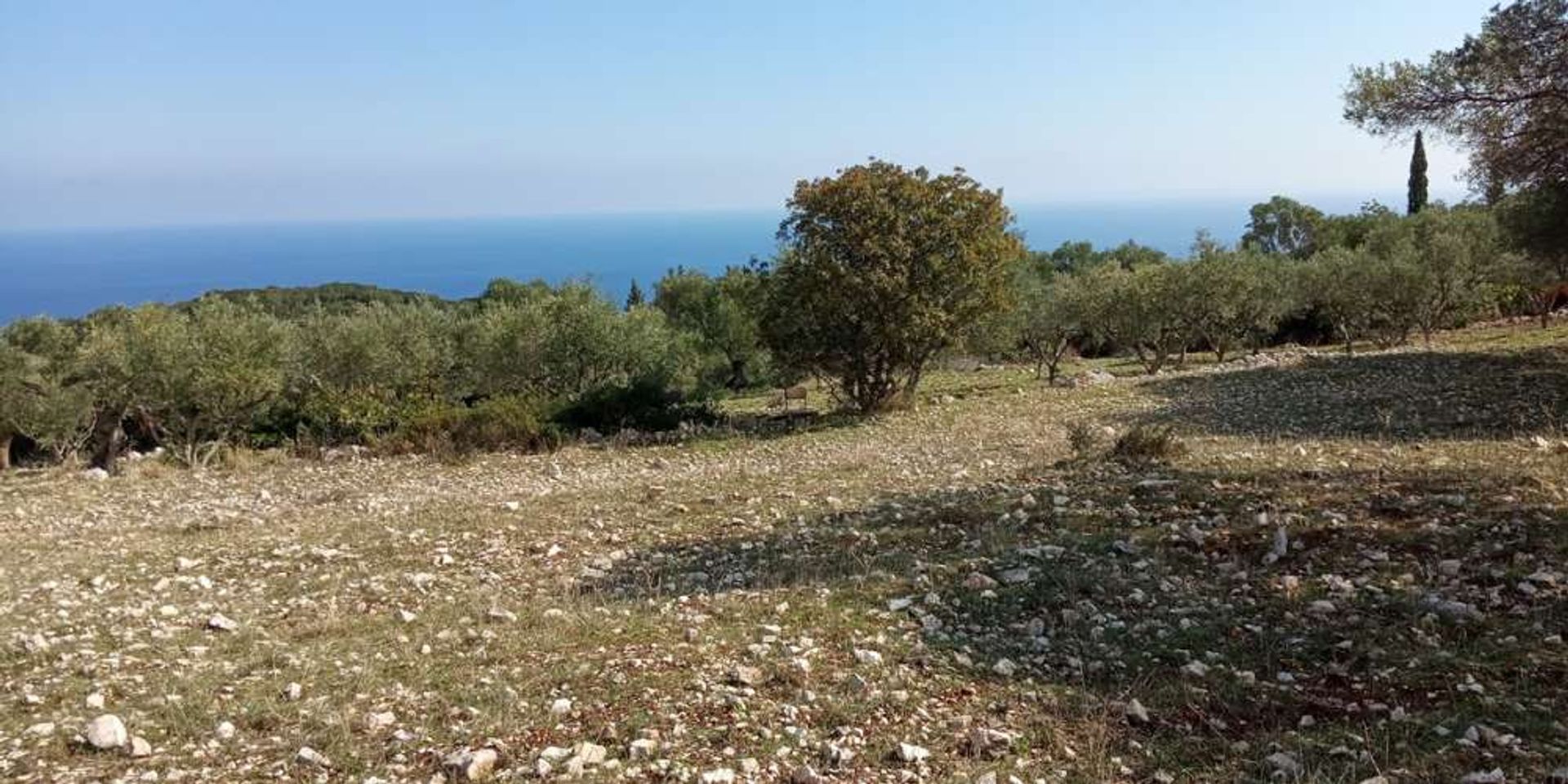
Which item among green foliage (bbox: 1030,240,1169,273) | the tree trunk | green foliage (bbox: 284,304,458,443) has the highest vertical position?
green foliage (bbox: 1030,240,1169,273)

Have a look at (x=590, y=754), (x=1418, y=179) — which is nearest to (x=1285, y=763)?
(x=590, y=754)

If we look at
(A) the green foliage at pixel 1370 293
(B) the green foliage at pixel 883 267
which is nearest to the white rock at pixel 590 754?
(B) the green foliage at pixel 883 267

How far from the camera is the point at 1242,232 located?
115 metres

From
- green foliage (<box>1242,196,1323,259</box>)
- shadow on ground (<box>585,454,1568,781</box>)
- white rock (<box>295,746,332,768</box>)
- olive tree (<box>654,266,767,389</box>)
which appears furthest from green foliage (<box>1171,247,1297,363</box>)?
green foliage (<box>1242,196,1323,259</box>)

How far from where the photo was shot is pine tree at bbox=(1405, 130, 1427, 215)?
90125 mm

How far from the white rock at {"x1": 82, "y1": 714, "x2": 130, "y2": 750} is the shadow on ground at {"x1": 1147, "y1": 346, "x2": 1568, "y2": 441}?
61.7 ft

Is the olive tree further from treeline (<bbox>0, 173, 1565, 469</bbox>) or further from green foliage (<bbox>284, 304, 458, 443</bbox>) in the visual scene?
green foliage (<bbox>284, 304, 458, 443</bbox>)

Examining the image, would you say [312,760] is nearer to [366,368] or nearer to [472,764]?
[472,764]

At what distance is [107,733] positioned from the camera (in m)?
5.75

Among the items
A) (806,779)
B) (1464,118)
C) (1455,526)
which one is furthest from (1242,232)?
(806,779)

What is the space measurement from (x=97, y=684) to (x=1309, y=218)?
120 metres

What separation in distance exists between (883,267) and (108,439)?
21929 millimetres

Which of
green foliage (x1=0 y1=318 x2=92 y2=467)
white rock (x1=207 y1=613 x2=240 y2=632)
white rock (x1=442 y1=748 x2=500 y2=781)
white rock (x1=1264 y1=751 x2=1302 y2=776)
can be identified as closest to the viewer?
white rock (x1=1264 y1=751 x2=1302 y2=776)

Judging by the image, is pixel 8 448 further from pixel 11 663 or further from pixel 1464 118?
pixel 1464 118
